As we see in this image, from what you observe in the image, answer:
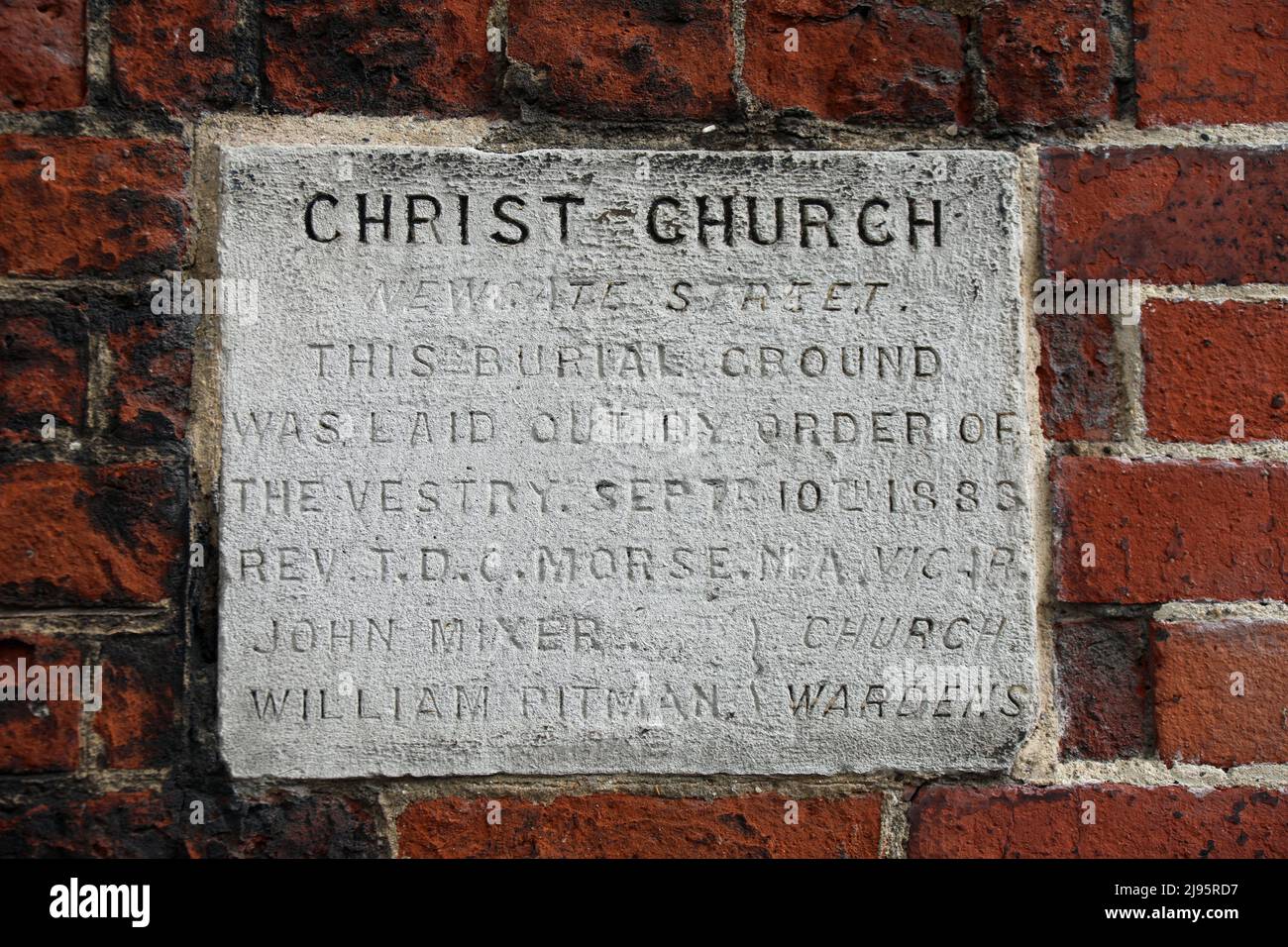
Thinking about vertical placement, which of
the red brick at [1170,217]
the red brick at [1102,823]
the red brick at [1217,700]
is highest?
the red brick at [1170,217]

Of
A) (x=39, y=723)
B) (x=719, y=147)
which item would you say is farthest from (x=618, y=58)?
(x=39, y=723)

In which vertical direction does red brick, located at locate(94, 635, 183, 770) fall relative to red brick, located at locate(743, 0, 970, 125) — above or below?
below

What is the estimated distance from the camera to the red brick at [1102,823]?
4.40 feet

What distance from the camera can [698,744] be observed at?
133 cm

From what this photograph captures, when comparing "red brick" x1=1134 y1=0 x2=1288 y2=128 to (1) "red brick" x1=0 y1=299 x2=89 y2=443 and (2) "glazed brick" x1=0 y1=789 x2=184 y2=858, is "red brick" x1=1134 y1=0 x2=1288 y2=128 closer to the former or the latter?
(1) "red brick" x1=0 y1=299 x2=89 y2=443

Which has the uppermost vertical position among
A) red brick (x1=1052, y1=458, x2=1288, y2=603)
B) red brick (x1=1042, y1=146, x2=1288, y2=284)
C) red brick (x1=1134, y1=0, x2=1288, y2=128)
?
red brick (x1=1134, y1=0, x2=1288, y2=128)

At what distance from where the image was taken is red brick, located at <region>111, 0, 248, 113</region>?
1360mm

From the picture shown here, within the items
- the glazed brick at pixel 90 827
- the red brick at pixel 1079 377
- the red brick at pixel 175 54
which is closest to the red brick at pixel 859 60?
the red brick at pixel 1079 377

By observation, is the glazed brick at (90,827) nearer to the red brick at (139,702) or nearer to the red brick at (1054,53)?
the red brick at (139,702)

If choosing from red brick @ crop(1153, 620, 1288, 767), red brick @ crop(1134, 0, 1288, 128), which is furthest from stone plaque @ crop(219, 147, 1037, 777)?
red brick @ crop(1134, 0, 1288, 128)

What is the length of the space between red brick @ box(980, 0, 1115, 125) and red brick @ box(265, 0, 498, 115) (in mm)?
627

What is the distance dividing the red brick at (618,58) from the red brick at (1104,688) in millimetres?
780

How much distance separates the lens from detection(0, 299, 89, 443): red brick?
52.0 inches

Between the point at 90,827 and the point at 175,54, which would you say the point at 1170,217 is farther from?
the point at 90,827
